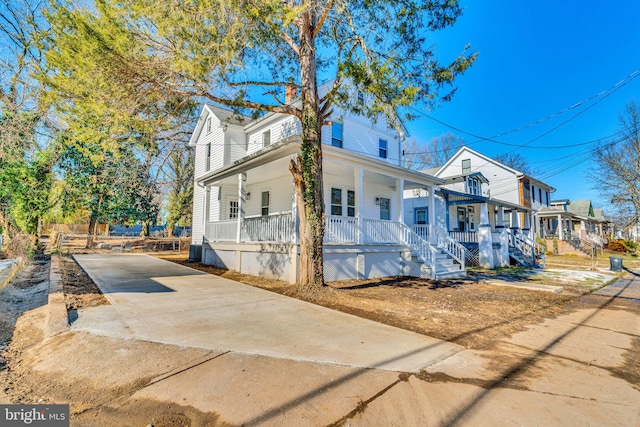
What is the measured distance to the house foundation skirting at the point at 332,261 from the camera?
30.0ft

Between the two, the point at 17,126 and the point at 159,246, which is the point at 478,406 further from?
the point at 159,246

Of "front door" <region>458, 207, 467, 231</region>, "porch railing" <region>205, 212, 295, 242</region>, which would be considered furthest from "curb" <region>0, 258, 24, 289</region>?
"front door" <region>458, 207, 467, 231</region>

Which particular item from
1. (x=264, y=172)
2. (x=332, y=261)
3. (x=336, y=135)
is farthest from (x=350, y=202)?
(x=332, y=261)

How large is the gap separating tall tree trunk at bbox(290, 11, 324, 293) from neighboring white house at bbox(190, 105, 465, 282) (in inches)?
39.6

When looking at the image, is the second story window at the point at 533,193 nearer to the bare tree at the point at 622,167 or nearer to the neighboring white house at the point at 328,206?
the bare tree at the point at 622,167

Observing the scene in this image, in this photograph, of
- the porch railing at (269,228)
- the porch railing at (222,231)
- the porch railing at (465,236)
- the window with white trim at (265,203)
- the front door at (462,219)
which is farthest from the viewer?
the front door at (462,219)

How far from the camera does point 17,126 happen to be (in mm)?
13656

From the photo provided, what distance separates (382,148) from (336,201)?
17.0 ft

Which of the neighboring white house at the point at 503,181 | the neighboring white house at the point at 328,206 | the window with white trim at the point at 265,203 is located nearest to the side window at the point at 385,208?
the neighboring white house at the point at 328,206

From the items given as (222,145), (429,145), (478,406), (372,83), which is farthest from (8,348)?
(429,145)

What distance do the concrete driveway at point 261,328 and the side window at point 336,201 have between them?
6.41 metres

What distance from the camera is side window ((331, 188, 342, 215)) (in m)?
13.0

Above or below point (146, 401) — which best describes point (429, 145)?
above

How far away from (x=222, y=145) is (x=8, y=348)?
44.5 feet
